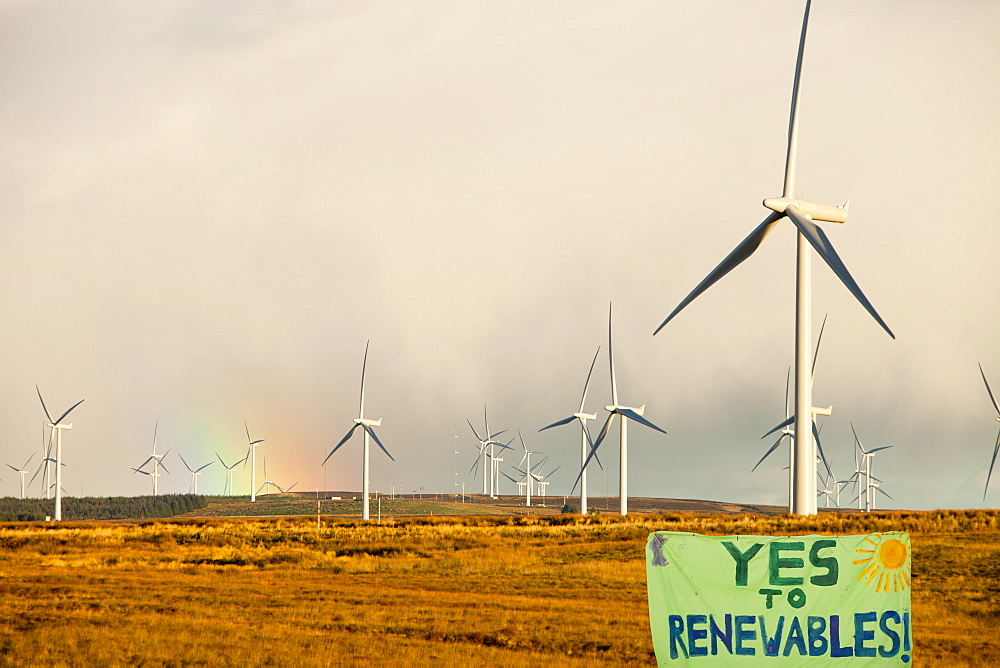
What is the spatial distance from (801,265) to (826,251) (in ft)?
12.0

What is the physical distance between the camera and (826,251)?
4644 cm

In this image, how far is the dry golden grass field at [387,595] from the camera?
81.7 feet

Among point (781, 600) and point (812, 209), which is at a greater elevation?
point (812, 209)

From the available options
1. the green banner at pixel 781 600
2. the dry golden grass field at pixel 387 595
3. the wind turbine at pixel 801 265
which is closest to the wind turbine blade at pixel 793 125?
the wind turbine at pixel 801 265

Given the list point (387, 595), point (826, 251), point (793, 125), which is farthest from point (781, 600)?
point (793, 125)

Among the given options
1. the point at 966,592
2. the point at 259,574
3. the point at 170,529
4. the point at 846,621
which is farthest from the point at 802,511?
the point at 170,529

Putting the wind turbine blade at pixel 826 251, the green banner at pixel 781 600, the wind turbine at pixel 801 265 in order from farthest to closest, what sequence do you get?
the wind turbine at pixel 801 265 < the wind turbine blade at pixel 826 251 < the green banner at pixel 781 600

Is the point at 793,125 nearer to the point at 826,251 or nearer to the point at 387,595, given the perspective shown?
the point at 826,251

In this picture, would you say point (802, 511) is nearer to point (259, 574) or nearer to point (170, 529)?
point (259, 574)

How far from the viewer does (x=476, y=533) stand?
6900 centimetres

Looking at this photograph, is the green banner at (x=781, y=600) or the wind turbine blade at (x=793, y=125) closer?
the green banner at (x=781, y=600)

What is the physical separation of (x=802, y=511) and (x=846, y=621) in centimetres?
3478

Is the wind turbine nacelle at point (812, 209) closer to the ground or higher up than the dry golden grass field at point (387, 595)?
higher up

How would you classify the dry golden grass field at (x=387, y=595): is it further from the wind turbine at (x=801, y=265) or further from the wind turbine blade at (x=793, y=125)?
→ the wind turbine blade at (x=793, y=125)
